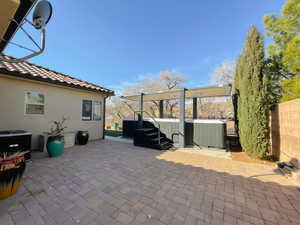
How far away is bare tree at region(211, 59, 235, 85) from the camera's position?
13766 millimetres

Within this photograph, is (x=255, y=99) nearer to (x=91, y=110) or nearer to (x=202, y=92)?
(x=202, y=92)

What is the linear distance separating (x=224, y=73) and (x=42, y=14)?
16.4 metres

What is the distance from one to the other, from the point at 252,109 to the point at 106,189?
500cm

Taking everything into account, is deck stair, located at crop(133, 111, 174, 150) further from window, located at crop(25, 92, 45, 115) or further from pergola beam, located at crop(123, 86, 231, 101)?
window, located at crop(25, 92, 45, 115)

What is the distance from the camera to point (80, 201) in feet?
6.36

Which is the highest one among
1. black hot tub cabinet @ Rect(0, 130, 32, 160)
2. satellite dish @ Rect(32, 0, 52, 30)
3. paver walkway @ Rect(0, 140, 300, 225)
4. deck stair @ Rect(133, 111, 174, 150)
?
satellite dish @ Rect(32, 0, 52, 30)

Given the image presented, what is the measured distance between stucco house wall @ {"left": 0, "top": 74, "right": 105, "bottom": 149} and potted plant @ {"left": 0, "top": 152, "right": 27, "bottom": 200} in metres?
3.12

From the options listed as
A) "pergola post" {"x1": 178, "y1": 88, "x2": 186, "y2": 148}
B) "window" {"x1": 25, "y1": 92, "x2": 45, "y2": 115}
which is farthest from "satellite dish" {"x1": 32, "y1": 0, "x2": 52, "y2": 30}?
"pergola post" {"x1": 178, "y1": 88, "x2": 186, "y2": 148}

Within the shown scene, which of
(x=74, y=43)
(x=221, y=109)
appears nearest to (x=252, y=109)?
(x=74, y=43)

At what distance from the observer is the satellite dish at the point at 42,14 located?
85.5 inches

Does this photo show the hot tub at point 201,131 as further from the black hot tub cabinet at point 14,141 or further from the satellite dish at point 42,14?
the satellite dish at point 42,14

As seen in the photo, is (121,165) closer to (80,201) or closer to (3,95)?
(80,201)

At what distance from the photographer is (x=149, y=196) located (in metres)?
2.11

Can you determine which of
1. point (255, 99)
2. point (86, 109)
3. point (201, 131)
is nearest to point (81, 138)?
point (86, 109)
